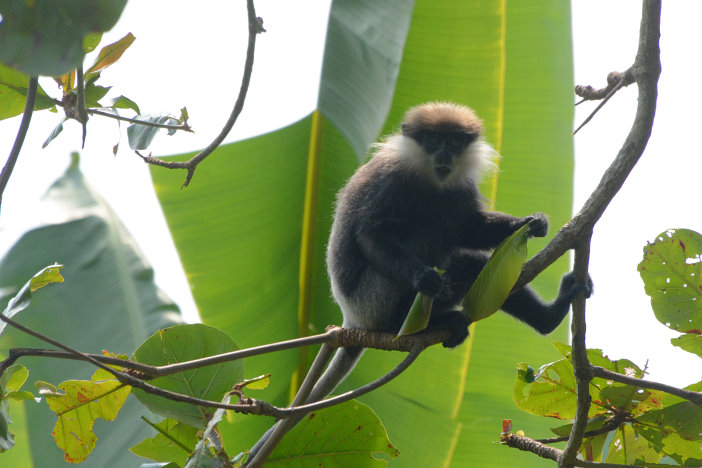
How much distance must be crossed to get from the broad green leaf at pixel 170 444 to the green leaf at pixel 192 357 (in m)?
0.15

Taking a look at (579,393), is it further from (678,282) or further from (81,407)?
(81,407)

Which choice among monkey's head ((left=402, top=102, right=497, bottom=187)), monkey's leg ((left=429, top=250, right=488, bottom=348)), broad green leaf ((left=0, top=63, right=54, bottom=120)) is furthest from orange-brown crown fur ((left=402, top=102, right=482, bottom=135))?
broad green leaf ((left=0, top=63, right=54, bottom=120))

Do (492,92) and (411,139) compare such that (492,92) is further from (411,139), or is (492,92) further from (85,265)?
(85,265)

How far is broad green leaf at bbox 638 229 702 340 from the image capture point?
6.47 ft

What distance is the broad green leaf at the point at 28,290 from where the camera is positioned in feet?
5.29

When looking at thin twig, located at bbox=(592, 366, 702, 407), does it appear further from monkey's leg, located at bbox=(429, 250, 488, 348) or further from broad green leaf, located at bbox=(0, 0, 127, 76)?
broad green leaf, located at bbox=(0, 0, 127, 76)

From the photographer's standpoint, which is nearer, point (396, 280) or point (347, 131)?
point (396, 280)

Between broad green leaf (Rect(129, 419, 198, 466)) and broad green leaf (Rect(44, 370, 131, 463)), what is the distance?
7.4 inches

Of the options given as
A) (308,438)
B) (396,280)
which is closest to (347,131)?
(396,280)

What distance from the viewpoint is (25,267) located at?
4.22 metres

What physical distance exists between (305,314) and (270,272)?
32 cm

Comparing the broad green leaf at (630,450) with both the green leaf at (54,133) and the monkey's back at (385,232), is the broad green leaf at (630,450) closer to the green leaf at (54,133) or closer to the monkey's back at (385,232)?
the monkey's back at (385,232)

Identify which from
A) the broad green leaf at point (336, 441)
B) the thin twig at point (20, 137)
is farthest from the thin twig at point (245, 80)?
the broad green leaf at point (336, 441)

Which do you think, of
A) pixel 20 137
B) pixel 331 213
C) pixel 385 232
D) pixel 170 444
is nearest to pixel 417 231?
pixel 385 232
